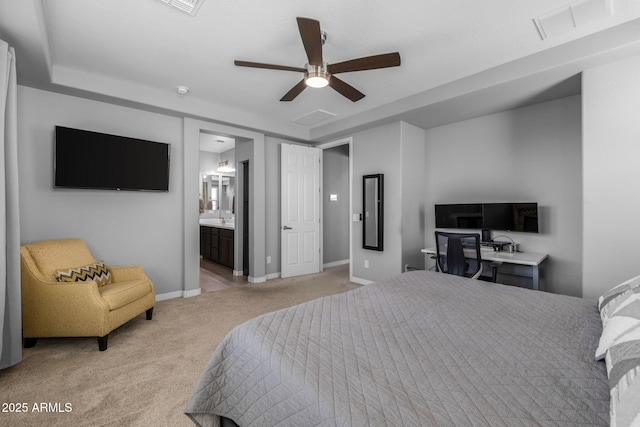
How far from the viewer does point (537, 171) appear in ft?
11.4

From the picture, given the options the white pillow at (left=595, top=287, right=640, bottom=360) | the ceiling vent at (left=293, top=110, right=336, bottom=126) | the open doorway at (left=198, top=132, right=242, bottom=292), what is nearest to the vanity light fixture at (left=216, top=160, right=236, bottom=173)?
the open doorway at (left=198, top=132, right=242, bottom=292)

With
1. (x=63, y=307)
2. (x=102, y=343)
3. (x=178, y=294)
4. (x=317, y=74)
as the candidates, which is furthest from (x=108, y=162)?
(x=317, y=74)

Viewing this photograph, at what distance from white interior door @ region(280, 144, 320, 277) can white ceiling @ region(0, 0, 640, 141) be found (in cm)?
149

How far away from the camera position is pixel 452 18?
88.8 inches

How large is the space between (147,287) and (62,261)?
78 cm

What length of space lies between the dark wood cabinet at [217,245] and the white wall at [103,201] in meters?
1.68

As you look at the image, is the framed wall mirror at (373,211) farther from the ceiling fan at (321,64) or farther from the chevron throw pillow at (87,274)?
the chevron throw pillow at (87,274)

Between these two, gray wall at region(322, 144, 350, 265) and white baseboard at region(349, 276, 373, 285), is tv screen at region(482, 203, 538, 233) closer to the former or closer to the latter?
white baseboard at region(349, 276, 373, 285)

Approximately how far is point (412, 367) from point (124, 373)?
2.16m

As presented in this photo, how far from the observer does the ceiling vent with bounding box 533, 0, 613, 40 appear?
6.71 ft

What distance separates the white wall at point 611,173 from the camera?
92.0 inches

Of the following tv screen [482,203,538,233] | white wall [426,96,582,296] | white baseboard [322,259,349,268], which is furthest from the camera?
white baseboard [322,259,349,268]

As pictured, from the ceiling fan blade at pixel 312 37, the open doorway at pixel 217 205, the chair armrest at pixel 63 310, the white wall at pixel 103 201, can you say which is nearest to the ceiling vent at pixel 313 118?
the open doorway at pixel 217 205

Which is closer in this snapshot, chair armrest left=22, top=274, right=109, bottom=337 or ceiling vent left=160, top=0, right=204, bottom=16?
ceiling vent left=160, top=0, right=204, bottom=16
